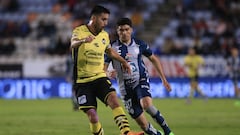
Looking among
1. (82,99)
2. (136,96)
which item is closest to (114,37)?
(136,96)

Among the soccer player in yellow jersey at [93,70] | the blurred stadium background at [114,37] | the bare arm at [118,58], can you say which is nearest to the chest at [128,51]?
the bare arm at [118,58]

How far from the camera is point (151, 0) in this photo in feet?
130

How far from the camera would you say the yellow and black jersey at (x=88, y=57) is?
1240 centimetres

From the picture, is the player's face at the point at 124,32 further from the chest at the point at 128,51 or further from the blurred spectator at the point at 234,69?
the blurred spectator at the point at 234,69

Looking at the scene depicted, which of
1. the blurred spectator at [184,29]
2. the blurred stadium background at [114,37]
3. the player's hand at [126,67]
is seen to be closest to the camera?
the player's hand at [126,67]

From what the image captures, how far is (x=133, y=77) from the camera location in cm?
1361

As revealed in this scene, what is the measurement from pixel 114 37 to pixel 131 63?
20467mm

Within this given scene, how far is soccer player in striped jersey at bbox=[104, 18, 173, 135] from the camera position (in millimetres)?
13438

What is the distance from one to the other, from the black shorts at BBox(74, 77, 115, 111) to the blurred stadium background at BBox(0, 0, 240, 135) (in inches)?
561

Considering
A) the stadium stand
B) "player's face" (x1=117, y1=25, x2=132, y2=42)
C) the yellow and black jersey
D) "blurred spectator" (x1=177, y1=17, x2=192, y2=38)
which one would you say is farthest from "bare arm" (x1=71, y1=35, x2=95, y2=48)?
"blurred spectator" (x1=177, y1=17, x2=192, y2=38)

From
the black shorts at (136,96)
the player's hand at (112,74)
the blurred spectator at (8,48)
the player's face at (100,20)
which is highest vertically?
the player's face at (100,20)

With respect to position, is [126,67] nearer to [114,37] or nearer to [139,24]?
[114,37]

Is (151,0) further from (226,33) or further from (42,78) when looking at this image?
(42,78)

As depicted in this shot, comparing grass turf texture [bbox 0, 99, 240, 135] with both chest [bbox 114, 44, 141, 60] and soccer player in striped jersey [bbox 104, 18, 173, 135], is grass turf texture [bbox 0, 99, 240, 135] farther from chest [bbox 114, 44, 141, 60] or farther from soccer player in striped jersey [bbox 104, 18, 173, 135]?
chest [bbox 114, 44, 141, 60]
